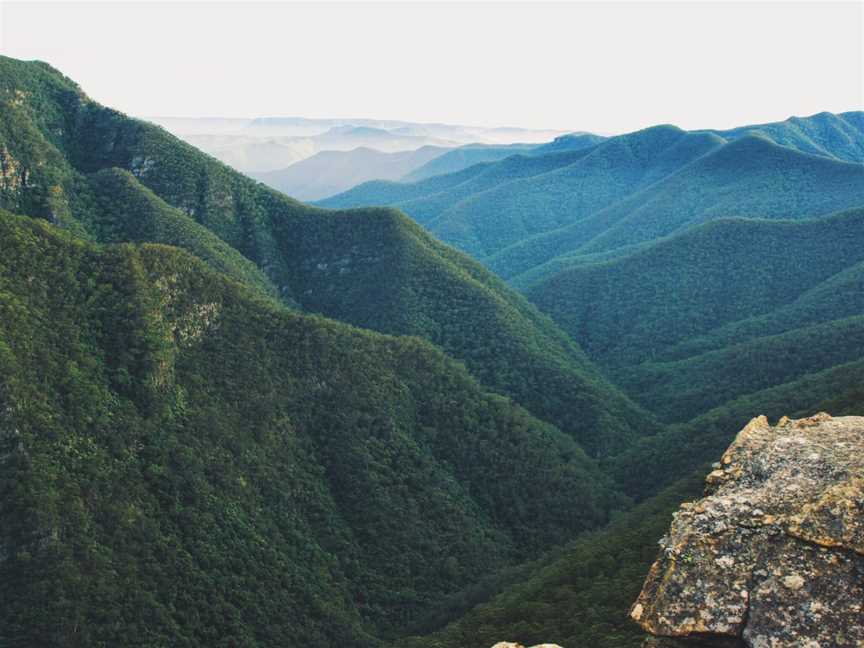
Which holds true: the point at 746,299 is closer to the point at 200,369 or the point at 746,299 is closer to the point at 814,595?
the point at 200,369

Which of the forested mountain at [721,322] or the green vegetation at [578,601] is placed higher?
the forested mountain at [721,322]

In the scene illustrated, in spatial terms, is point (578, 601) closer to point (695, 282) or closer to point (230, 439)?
point (230, 439)

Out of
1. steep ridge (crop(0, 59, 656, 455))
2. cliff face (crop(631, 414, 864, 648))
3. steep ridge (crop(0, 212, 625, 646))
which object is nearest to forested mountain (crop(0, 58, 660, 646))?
steep ridge (crop(0, 212, 625, 646))

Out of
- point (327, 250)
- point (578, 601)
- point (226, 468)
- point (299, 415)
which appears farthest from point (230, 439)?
point (327, 250)

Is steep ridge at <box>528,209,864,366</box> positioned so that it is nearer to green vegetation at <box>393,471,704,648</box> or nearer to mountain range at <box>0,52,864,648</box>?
mountain range at <box>0,52,864,648</box>

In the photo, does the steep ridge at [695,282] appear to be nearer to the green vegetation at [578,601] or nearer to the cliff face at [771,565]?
the green vegetation at [578,601]

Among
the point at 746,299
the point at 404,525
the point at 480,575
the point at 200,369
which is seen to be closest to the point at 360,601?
the point at 404,525

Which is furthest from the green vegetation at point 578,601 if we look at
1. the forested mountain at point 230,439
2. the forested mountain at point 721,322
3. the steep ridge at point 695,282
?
the steep ridge at point 695,282
